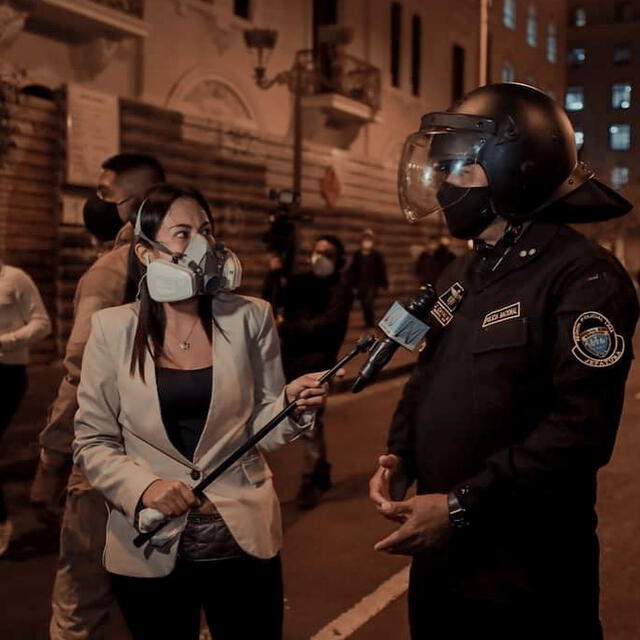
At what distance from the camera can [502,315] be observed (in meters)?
2.08

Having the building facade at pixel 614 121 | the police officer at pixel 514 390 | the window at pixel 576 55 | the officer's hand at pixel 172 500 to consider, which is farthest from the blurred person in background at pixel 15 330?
the window at pixel 576 55

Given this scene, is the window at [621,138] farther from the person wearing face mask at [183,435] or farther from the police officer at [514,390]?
the person wearing face mask at [183,435]

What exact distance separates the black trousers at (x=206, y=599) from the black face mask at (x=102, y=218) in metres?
1.57

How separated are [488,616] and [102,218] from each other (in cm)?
224

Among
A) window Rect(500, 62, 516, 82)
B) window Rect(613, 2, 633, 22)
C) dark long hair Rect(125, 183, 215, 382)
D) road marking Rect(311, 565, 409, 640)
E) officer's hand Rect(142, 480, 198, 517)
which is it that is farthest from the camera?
window Rect(500, 62, 516, 82)

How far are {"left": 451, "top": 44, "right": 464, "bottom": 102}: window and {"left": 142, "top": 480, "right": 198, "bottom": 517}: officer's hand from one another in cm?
2389

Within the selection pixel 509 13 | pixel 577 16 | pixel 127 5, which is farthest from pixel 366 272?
pixel 509 13

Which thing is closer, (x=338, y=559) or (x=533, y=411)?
(x=533, y=411)

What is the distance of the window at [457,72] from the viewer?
25.1 meters

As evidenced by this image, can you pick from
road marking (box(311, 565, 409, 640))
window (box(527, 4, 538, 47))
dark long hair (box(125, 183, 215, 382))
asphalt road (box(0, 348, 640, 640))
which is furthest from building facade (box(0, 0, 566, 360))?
dark long hair (box(125, 183, 215, 382))

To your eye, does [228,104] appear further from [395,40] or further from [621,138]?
[621,138]

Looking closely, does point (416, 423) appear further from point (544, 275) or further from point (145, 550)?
point (145, 550)

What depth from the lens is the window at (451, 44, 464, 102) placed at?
25.1 meters

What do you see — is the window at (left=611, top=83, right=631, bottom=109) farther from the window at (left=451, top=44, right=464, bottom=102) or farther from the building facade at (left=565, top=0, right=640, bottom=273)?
the window at (left=451, top=44, right=464, bottom=102)
